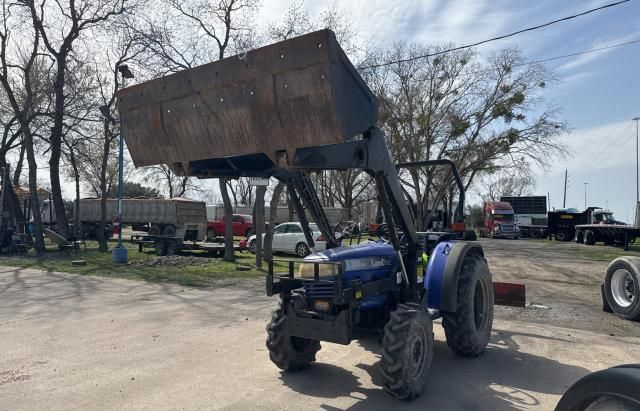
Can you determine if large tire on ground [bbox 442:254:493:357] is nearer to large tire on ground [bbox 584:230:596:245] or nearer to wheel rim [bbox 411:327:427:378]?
wheel rim [bbox 411:327:427:378]

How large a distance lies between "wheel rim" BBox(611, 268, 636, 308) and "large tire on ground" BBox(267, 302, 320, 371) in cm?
629

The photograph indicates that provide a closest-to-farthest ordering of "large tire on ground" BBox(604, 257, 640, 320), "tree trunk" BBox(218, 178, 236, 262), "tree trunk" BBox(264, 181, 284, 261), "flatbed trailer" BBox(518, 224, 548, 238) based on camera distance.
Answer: "large tire on ground" BBox(604, 257, 640, 320), "tree trunk" BBox(264, 181, 284, 261), "tree trunk" BBox(218, 178, 236, 262), "flatbed trailer" BBox(518, 224, 548, 238)

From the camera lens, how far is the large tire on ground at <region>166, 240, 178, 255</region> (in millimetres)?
21938

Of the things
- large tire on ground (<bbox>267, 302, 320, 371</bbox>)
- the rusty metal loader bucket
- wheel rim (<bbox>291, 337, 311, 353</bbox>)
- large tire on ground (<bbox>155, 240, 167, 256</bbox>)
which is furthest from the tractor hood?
large tire on ground (<bbox>155, 240, 167, 256</bbox>)

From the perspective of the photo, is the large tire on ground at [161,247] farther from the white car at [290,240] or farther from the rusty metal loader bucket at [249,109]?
the rusty metal loader bucket at [249,109]

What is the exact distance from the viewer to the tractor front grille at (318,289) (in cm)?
530

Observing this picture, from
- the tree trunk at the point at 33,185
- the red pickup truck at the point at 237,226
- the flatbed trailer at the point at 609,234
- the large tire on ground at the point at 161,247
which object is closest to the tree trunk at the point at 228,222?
the large tire on ground at the point at 161,247

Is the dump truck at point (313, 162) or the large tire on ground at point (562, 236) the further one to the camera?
the large tire on ground at point (562, 236)

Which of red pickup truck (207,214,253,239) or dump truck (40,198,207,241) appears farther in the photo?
red pickup truck (207,214,253,239)

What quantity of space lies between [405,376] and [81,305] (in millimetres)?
7705

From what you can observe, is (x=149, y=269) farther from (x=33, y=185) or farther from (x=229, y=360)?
(x=229, y=360)

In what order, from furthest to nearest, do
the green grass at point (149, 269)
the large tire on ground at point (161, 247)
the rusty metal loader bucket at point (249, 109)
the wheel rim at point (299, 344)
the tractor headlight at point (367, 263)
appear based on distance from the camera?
the large tire on ground at point (161, 247) → the green grass at point (149, 269) → the wheel rim at point (299, 344) → the tractor headlight at point (367, 263) → the rusty metal loader bucket at point (249, 109)

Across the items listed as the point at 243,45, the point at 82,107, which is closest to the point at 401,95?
the point at 243,45

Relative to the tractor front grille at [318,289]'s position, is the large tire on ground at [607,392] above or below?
below
